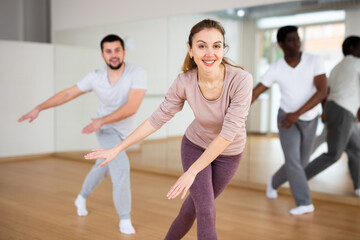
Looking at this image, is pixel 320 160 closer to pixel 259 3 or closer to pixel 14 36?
pixel 259 3

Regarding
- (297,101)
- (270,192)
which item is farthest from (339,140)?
(270,192)

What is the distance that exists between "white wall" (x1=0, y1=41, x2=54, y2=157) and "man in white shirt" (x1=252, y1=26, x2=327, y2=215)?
12.9 feet

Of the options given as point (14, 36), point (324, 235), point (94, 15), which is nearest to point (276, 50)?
point (324, 235)

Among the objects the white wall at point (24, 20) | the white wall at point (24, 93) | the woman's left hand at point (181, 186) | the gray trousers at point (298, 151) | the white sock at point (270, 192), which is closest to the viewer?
the woman's left hand at point (181, 186)

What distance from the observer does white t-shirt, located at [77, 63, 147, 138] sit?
10.6ft

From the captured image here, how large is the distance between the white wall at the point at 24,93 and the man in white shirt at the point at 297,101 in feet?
12.9

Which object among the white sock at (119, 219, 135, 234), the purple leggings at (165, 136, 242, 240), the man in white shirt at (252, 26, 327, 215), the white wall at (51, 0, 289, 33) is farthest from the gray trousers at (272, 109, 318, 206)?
the purple leggings at (165, 136, 242, 240)

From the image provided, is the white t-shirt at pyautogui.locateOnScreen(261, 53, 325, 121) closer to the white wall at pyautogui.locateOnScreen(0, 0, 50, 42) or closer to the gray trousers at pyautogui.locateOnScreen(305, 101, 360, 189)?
the gray trousers at pyautogui.locateOnScreen(305, 101, 360, 189)

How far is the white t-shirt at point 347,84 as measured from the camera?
12.7ft

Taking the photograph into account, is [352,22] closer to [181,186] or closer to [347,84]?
[347,84]

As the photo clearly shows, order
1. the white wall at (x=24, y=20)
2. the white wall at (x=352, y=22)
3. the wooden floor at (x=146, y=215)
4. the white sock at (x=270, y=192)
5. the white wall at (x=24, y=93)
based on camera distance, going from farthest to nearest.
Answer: the white wall at (x=24, y=20) → the white wall at (x=24, y=93) → the white sock at (x=270, y=192) → the white wall at (x=352, y=22) → the wooden floor at (x=146, y=215)

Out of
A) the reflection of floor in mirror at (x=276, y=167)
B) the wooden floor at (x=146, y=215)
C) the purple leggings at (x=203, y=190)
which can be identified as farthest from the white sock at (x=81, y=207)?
the reflection of floor in mirror at (x=276, y=167)

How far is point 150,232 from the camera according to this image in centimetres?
318

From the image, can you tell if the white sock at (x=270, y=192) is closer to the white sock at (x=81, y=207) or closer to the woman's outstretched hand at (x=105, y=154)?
the white sock at (x=81, y=207)
